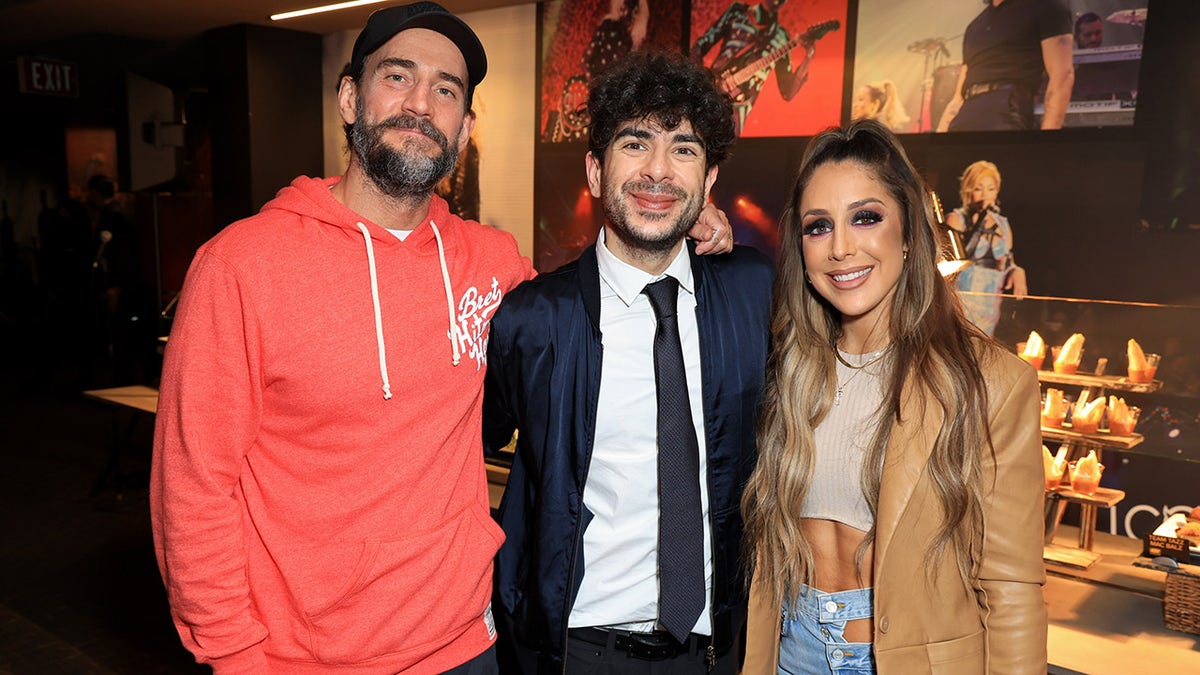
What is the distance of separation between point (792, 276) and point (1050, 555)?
1697mm

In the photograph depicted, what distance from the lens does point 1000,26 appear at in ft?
14.0

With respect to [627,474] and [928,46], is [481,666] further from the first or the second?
[928,46]

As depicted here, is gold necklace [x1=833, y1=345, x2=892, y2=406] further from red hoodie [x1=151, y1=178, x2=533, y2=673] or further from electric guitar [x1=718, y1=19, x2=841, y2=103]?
electric guitar [x1=718, y1=19, x2=841, y2=103]

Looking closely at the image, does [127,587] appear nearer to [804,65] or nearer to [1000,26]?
[804,65]

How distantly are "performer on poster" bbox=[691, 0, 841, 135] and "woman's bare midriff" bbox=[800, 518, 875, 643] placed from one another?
3.73 metres

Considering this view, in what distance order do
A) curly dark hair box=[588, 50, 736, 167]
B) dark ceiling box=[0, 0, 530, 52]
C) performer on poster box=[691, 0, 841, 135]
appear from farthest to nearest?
dark ceiling box=[0, 0, 530, 52]
performer on poster box=[691, 0, 841, 135]
curly dark hair box=[588, 50, 736, 167]

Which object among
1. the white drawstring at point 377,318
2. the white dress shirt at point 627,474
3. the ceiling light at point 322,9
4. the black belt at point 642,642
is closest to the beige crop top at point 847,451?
the white dress shirt at point 627,474

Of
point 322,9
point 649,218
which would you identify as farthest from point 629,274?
point 322,9

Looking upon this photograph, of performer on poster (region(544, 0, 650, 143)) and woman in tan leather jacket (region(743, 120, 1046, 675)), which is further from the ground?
performer on poster (region(544, 0, 650, 143))

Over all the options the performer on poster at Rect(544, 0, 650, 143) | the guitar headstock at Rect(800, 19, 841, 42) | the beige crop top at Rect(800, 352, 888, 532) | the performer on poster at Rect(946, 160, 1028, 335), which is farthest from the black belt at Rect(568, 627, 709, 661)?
the performer on poster at Rect(544, 0, 650, 143)

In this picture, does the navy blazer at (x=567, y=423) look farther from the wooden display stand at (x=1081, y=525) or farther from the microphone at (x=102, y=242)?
the microphone at (x=102, y=242)

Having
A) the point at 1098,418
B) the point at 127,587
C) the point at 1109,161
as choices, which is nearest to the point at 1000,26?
the point at 1109,161

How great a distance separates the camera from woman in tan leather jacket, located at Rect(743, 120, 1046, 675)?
161 centimetres

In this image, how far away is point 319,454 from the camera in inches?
65.6
